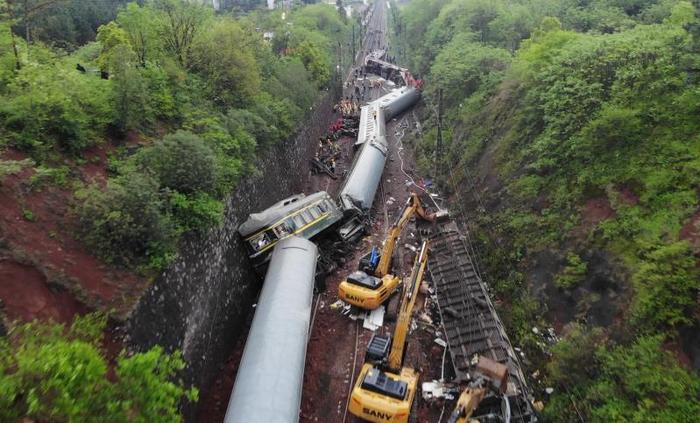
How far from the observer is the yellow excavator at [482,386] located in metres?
10.7

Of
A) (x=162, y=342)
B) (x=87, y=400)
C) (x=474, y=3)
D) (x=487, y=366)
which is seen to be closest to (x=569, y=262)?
(x=487, y=366)

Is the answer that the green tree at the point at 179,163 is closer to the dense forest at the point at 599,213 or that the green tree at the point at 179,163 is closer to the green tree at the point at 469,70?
the dense forest at the point at 599,213

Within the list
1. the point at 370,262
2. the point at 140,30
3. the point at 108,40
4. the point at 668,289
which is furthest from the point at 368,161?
the point at 668,289

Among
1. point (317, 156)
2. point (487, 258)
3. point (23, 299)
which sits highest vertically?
point (23, 299)

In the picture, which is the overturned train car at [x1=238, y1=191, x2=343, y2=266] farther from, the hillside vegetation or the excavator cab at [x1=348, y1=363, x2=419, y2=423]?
the excavator cab at [x1=348, y1=363, x2=419, y2=423]

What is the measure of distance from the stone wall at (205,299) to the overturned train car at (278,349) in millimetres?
2038

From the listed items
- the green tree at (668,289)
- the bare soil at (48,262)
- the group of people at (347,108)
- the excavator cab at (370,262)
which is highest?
the bare soil at (48,262)

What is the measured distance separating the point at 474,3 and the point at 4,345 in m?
44.8

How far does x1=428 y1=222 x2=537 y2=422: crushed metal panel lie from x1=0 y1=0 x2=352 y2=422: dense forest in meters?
8.61

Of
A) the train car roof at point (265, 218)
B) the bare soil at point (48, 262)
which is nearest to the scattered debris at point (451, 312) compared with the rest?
the train car roof at point (265, 218)

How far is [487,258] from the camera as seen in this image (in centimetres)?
1769

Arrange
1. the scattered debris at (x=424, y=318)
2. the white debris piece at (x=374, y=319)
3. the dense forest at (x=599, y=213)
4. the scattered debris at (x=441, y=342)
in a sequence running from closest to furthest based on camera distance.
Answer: the dense forest at (x=599, y=213) → the scattered debris at (x=441, y=342) → the white debris piece at (x=374, y=319) → the scattered debris at (x=424, y=318)

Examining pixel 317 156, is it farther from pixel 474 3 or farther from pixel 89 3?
pixel 89 3

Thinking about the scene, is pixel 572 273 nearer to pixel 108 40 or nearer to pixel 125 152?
pixel 125 152
